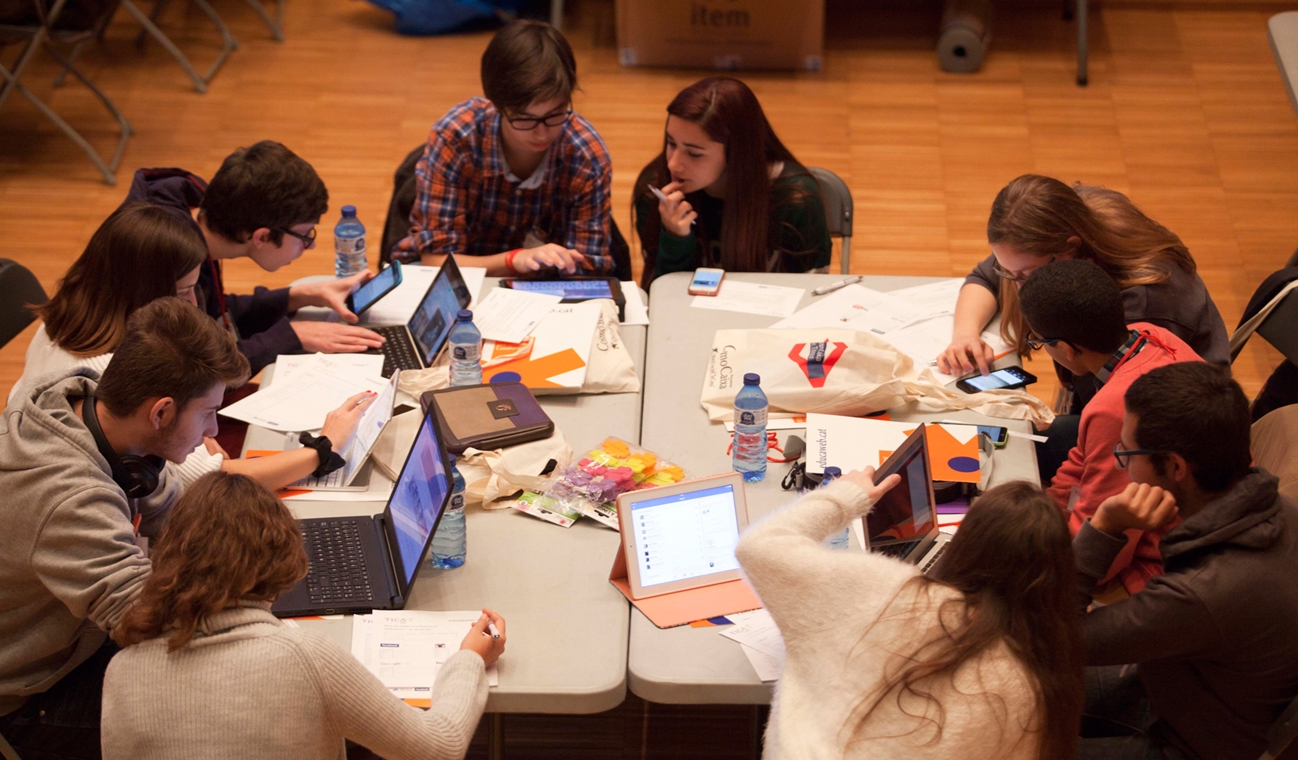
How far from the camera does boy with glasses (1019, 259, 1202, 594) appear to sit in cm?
229

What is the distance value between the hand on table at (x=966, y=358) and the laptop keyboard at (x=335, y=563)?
4.80 ft

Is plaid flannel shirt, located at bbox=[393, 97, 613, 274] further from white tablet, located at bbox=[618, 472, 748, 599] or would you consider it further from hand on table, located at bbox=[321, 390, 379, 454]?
white tablet, located at bbox=[618, 472, 748, 599]

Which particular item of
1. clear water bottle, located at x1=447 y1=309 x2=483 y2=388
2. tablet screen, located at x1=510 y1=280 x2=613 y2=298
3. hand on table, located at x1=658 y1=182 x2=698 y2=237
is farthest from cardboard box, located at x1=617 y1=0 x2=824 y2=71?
clear water bottle, located at x1=447 y1=309 x2=483 y2=388

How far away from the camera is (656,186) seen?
347 cm

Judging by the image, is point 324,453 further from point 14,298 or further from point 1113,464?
point 1113,464

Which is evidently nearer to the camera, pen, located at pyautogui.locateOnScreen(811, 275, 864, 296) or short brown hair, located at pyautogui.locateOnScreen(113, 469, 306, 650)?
short brown hair, located at pyautogui.locateOnScreen(113, 469, 306, 650)

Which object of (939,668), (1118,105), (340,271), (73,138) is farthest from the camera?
(1118,105)

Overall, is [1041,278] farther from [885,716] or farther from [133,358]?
[133,358]

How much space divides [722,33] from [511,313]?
3.11 metres

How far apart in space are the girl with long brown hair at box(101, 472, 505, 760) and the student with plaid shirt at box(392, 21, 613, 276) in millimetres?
1670

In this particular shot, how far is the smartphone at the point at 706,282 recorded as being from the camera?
3.25 metres

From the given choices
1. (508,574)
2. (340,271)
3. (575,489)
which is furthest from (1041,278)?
(340,271)

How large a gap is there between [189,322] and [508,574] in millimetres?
749

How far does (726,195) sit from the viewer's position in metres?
3.40
